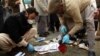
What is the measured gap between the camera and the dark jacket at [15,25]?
392 centimetres

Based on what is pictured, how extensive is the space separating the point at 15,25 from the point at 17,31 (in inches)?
4.5

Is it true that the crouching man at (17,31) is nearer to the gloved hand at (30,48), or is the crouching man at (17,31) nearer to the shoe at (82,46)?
the gloved hand at (30,48)

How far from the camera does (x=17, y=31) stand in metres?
4.02

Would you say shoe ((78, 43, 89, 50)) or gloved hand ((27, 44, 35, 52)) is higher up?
Answer: gloved hand ((27, 44, 35, 52))

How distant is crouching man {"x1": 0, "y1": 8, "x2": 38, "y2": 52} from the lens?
12.8ft

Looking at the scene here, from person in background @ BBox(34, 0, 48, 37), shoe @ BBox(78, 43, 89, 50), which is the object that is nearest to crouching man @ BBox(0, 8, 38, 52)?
shoe @ BBox(78, 43, 89, 50)

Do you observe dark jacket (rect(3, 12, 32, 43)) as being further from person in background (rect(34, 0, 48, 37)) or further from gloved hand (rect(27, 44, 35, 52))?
person in background (rect(34, 0, 48, 37))

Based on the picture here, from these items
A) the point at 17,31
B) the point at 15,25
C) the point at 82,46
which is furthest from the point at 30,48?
the point at 82,46

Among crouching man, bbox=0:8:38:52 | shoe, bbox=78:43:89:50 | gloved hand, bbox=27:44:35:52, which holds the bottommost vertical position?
shoe, bbox=78:43:89:50

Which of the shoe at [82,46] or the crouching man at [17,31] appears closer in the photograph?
the crouching man at [17,31]

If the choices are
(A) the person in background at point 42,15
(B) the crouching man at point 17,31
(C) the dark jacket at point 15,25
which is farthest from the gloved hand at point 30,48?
(A) the person in background at point 42,15

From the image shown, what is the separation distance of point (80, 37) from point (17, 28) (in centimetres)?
190

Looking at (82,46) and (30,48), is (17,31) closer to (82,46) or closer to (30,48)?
(30,48)

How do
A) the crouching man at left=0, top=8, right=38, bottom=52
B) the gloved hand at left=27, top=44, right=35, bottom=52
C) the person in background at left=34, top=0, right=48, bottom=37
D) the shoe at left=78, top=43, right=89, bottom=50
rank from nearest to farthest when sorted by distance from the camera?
the crouching man at left=0, top=8, right=38, bottom=52 < the gloved hand at left=27, top=44, right=35, bottom=52 < the shoe at left=78, top=43, right=89, bottom=50 < the person in background at left=34, top=0, right=48, bottom=37
